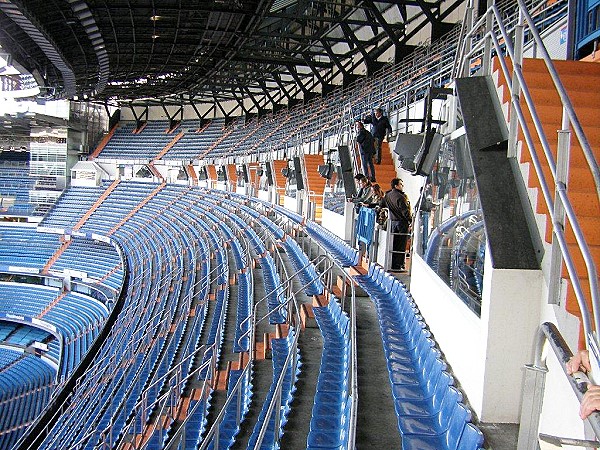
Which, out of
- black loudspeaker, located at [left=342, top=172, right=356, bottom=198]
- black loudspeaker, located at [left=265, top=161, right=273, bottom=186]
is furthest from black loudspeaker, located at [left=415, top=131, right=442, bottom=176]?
black loudspeaker, located at [left=265, top=161, right=273, bottom=186]

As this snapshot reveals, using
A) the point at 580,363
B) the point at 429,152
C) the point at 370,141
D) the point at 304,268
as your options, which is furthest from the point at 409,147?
the point at 580,363

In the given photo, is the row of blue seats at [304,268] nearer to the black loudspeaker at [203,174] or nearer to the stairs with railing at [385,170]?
the stairs with railing at [385,170]

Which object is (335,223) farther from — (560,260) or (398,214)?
(560,260)

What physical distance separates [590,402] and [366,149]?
816cm

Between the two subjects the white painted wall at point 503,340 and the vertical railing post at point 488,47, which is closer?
the white painted wall at point 503,340

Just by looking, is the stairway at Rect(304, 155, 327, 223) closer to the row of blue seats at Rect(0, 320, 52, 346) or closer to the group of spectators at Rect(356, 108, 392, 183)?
the group of spectators at Rect(356, 108, 392, 183)

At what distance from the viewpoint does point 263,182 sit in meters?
23.2

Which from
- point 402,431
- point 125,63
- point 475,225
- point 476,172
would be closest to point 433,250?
point 475,225

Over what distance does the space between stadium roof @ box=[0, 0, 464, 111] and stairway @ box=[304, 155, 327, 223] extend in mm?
4090

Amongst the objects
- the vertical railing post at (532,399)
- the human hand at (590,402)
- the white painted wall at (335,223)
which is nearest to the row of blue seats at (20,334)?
the white painted wall at (335,223)

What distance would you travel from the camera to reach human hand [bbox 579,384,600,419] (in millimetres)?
1559

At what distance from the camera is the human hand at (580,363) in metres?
1.88

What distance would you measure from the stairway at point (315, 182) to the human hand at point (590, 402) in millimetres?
13153

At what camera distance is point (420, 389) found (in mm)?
3715
